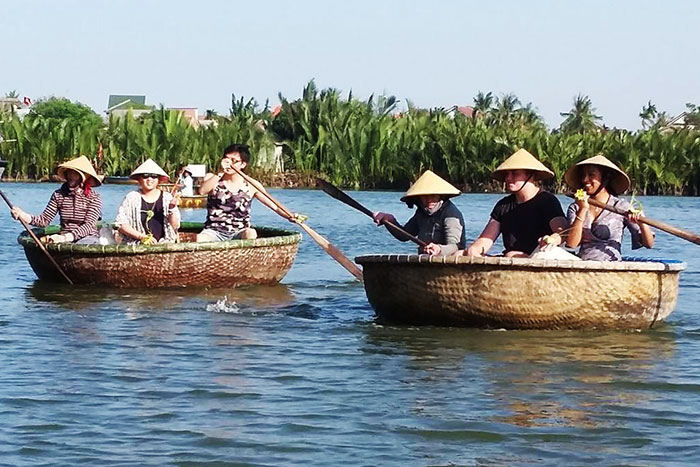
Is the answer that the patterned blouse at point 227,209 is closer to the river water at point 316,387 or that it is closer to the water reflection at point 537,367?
the river water at point 316,387

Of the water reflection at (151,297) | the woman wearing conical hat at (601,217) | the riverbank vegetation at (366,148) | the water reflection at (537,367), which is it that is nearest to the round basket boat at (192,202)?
the riverbank vegetation at (366,148)

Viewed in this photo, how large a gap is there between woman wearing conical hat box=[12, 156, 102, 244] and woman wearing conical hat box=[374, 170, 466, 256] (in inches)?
122

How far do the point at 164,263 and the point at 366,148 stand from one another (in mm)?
26448

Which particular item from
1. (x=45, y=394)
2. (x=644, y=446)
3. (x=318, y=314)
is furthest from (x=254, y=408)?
(x=318, y=314)

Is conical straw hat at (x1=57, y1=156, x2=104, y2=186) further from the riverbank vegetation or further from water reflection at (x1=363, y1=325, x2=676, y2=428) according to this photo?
the riverbank vegetation

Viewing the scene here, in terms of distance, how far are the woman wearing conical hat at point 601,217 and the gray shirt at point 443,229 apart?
761mm

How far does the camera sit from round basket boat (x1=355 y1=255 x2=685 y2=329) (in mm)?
8078

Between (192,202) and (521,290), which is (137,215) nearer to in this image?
(521,290)

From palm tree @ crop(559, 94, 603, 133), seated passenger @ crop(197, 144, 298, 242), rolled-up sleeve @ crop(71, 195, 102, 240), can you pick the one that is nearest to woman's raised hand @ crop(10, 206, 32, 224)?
rolled-up sleeve @ crop(71, 195, 102, 240)

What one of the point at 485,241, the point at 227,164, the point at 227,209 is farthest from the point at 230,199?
the point at 485,241

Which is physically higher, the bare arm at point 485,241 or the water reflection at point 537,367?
the bare arm at point 485,241

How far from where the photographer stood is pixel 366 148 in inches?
1454

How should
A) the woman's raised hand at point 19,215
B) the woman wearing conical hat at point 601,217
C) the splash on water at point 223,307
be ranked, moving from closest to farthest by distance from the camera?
the woman wearing conical hat at point 601,217 → the splash on water at point 223,307 → the woman's raised hand at point 19,215

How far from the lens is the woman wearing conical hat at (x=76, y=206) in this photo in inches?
440
